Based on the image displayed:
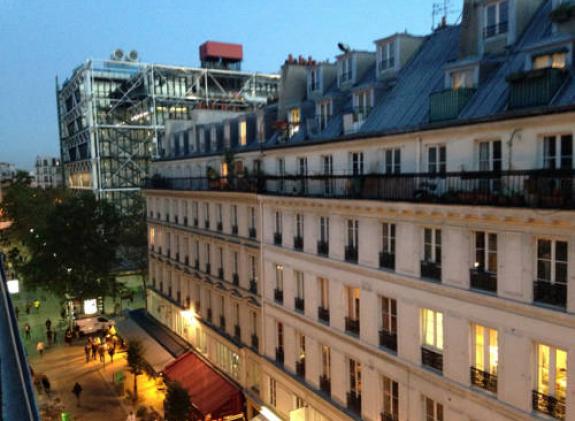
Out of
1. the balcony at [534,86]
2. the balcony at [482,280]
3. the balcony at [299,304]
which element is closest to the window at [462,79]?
the balcony at [534,86]

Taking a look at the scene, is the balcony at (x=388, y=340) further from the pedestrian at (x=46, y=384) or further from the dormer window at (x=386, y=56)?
the pedestrian at (x=46, y=384)

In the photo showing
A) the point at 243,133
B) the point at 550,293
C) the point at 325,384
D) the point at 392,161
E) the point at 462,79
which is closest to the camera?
the point at 550,293

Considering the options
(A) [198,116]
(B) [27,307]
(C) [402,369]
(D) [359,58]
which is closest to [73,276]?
(B) [27,307]

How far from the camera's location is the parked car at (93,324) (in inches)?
1619

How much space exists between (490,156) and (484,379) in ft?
19.4

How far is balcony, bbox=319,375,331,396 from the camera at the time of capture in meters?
20.1

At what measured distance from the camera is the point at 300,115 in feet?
82.5

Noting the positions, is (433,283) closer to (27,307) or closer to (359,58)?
(359,58)

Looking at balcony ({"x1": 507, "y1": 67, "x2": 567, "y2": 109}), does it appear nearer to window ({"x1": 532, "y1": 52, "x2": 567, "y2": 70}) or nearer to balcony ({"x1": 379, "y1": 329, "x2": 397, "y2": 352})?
window ({"x1": 532, "y1": 52, "x2": 567, "y2": 70})

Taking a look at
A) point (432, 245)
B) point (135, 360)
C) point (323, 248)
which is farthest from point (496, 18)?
point (135, 360)

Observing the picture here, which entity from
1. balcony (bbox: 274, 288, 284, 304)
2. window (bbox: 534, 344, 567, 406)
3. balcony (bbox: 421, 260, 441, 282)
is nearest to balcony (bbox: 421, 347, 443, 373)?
balcony (bbox: 421, 260, 441, 282)

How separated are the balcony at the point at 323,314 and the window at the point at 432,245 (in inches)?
233

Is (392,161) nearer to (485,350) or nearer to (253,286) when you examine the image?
(485,350)

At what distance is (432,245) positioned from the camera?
1520cm
